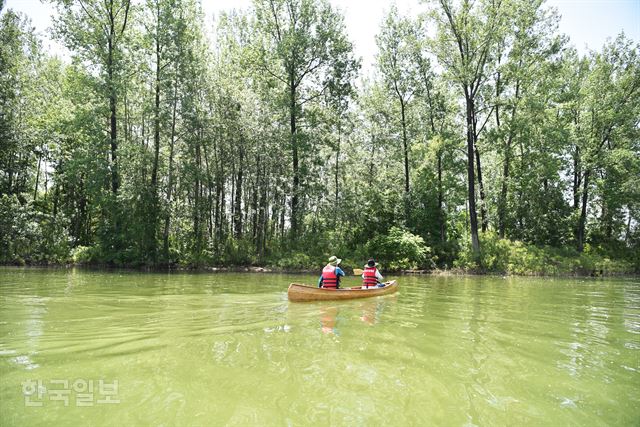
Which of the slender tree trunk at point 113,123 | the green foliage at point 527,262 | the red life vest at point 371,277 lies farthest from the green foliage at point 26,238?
the green foliage at point 527,262

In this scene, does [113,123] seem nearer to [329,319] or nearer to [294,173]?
[294,173]

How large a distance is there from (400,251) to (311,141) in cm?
1007

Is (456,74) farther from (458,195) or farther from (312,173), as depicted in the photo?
(312,173)

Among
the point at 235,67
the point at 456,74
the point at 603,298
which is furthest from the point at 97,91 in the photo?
the point at 603,298

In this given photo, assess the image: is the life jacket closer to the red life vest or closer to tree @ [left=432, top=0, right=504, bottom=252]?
the red life vest

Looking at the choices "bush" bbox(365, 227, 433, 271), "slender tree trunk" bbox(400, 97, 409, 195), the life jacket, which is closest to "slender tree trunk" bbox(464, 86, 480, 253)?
"bush" bbox(365, 227, 433, 271)

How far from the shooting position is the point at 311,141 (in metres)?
28.1

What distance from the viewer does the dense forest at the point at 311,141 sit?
2520 cm

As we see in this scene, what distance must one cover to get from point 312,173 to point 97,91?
14777mm

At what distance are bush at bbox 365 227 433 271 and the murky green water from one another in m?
14.6

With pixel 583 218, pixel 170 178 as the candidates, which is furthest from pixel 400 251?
pixel 170 178

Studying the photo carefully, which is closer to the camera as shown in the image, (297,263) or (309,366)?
(309,366)

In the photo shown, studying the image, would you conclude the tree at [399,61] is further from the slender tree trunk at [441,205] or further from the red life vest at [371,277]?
the red life vest at [371,277]

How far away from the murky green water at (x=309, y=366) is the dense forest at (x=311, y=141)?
16.3 metres
